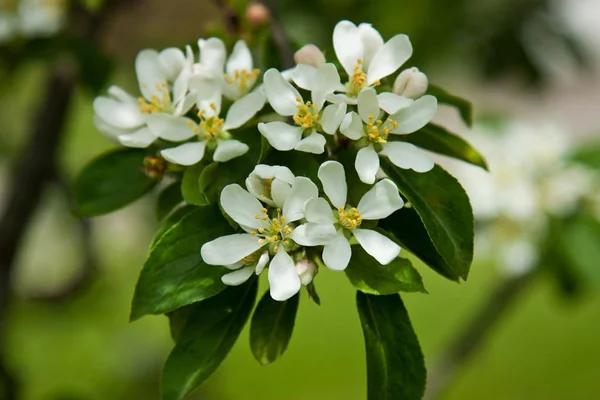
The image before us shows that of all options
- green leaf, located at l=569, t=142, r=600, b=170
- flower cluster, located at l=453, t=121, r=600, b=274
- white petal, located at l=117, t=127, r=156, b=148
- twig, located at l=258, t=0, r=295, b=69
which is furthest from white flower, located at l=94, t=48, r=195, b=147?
green leaf, located at l=569, t=142, r=600, b=170

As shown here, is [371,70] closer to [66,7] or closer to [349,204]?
[349,204]

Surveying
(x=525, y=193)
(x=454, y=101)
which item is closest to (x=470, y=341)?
(x=525, y=193)

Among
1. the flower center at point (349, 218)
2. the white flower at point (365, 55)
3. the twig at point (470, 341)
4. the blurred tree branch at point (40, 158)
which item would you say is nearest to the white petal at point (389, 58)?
the white flower at point (365, 55)

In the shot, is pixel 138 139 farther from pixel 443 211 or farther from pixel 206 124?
pixel 443 211

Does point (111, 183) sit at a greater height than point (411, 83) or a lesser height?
lesser

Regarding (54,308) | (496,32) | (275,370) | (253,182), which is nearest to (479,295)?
(275,370)

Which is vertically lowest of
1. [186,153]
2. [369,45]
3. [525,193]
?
[525,193]

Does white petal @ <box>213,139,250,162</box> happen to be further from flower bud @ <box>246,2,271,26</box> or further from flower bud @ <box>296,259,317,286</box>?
flower bud @ <box>246,2,271,26</box>
